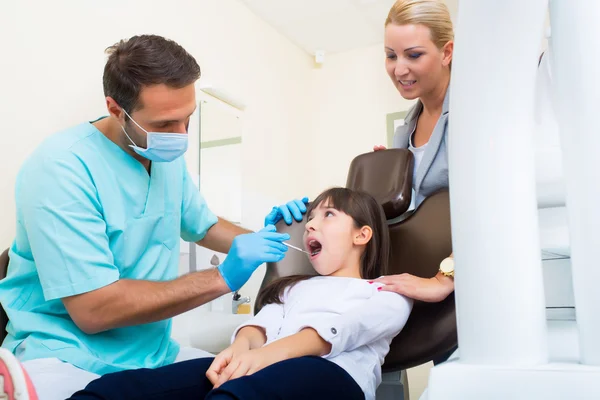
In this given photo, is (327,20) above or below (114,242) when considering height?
above

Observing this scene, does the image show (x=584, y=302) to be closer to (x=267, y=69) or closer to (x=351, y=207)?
(x=351, y=207)

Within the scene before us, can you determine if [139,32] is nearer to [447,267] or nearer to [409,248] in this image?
[409,248]

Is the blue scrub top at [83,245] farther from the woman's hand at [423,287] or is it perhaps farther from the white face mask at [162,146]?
the woman's hand at [423,287]

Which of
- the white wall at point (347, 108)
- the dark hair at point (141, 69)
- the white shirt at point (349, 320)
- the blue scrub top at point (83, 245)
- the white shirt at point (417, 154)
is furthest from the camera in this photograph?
the white wall at point (347, 108)

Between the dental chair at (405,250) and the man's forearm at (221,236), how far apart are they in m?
0.23

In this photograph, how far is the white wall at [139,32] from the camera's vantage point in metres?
1.81

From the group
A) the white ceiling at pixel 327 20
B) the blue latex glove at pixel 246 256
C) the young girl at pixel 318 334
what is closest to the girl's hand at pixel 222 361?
the young girl at pixel 318 334

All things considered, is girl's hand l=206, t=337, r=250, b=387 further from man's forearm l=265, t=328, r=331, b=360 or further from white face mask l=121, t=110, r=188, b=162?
white face mask l=121, t=110, r=188, b=162

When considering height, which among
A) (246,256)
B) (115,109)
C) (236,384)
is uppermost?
(115,109)

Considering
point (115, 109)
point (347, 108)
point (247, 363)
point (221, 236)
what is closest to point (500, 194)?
point (247, 363)

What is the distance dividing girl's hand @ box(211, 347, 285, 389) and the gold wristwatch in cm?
43

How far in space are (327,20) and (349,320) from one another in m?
2.74

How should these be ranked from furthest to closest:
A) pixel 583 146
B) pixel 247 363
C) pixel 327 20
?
pixel 327 20 < pixel 247 363 < pixel 583 146

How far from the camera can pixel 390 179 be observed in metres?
1.44
